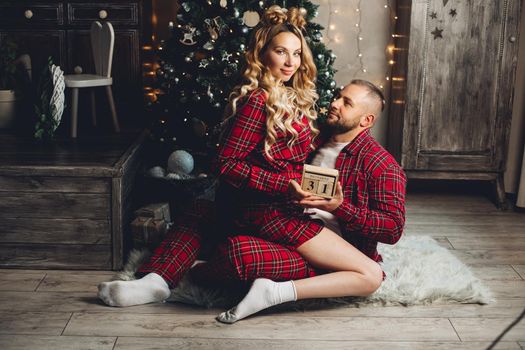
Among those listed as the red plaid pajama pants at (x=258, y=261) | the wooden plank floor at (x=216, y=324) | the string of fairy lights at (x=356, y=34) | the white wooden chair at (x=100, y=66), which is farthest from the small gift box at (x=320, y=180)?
the string of fairy lights at (x=356, y=34)

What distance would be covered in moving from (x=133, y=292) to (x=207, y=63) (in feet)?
4.91

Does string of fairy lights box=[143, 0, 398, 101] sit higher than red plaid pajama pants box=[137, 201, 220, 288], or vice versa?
string of fairy lights box=[143, 0, 398, 101]

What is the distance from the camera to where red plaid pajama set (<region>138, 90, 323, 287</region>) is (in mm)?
2393

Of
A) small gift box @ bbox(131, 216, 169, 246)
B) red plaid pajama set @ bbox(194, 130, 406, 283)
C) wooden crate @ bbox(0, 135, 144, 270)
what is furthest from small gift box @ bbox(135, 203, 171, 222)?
red plaid pajama set @ bbox(194, 130, 406, 283)

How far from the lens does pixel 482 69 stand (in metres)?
3.94

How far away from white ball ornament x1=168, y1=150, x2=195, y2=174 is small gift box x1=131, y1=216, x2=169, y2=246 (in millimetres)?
473

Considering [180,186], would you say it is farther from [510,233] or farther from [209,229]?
[510,233]

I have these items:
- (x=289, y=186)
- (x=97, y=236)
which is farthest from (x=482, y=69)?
(x=97, y=236)

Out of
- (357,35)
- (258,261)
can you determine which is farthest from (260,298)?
(357,35)

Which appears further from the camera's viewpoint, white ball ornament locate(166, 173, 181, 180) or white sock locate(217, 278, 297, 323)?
white ball ornament locate(166, 173, 181, 180)

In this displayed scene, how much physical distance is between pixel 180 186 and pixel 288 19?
1.22m

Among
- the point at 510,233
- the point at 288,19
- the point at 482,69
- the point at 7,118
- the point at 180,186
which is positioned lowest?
the point at 510,233

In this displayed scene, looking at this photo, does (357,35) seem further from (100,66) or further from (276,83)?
(276,83)

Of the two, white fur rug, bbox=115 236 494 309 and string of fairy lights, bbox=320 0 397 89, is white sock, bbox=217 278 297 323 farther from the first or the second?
string of fairy lights, bbox=320 0 397 89
